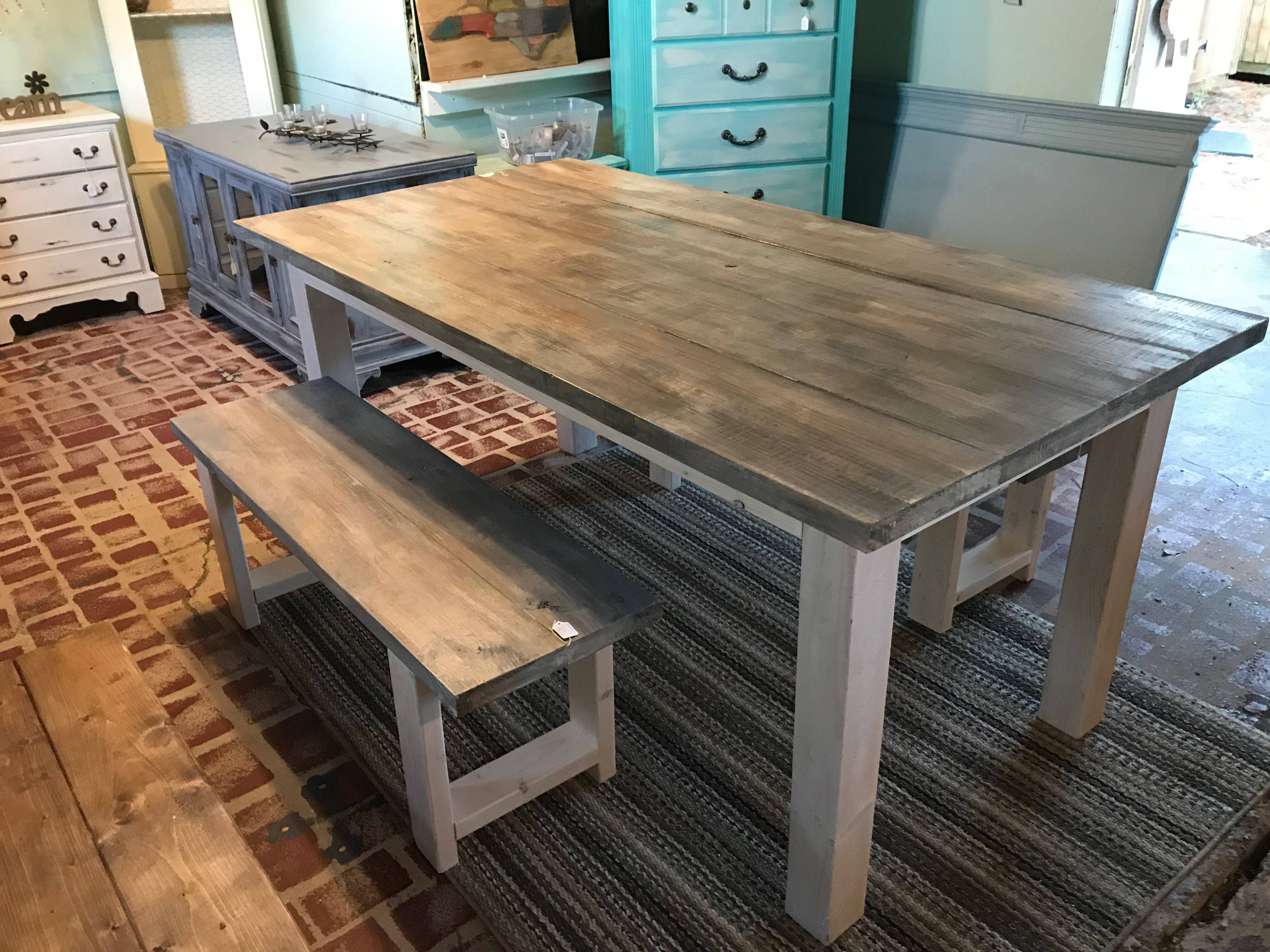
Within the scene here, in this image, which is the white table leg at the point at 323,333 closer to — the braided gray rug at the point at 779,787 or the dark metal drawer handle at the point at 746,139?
the braided gray rug at the point at 779,787

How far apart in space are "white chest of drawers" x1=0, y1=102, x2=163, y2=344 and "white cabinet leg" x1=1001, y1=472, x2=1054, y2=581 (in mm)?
3686

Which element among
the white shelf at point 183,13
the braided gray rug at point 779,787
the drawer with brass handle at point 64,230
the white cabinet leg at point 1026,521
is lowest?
the braided gray rug at point 779,787

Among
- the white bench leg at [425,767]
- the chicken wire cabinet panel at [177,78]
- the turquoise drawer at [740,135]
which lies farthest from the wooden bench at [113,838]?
the chicken wire cabinet panel at [177,78]

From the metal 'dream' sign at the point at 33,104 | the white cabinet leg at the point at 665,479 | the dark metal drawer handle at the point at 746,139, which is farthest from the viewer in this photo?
the metal 'dream' sign at the point at 33,104

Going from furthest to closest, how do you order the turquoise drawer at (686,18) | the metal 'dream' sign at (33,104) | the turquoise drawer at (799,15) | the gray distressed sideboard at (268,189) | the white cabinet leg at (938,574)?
the metal 'dream' sign at (33,104) → the turquoise drawer at (799,15) → the turquoise drawer at (686,18) → the gray distressed sideboard at (268,189) → the white cabinet leg at (938,574)

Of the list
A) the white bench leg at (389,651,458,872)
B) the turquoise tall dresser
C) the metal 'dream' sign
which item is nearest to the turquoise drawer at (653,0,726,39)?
the turquoise tall dresser

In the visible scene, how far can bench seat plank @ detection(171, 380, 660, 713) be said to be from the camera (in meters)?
1.55

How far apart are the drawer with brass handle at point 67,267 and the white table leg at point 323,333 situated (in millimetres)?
2275

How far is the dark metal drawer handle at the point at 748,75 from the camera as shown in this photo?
3846mm

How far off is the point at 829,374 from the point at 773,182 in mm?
2677

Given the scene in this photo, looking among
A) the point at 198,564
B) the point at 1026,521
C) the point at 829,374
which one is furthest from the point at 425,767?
the point at 1026,521

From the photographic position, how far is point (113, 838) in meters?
1.44

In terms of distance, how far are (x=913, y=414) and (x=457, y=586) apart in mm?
771

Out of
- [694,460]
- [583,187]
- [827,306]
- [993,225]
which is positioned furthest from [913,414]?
[993,225]
